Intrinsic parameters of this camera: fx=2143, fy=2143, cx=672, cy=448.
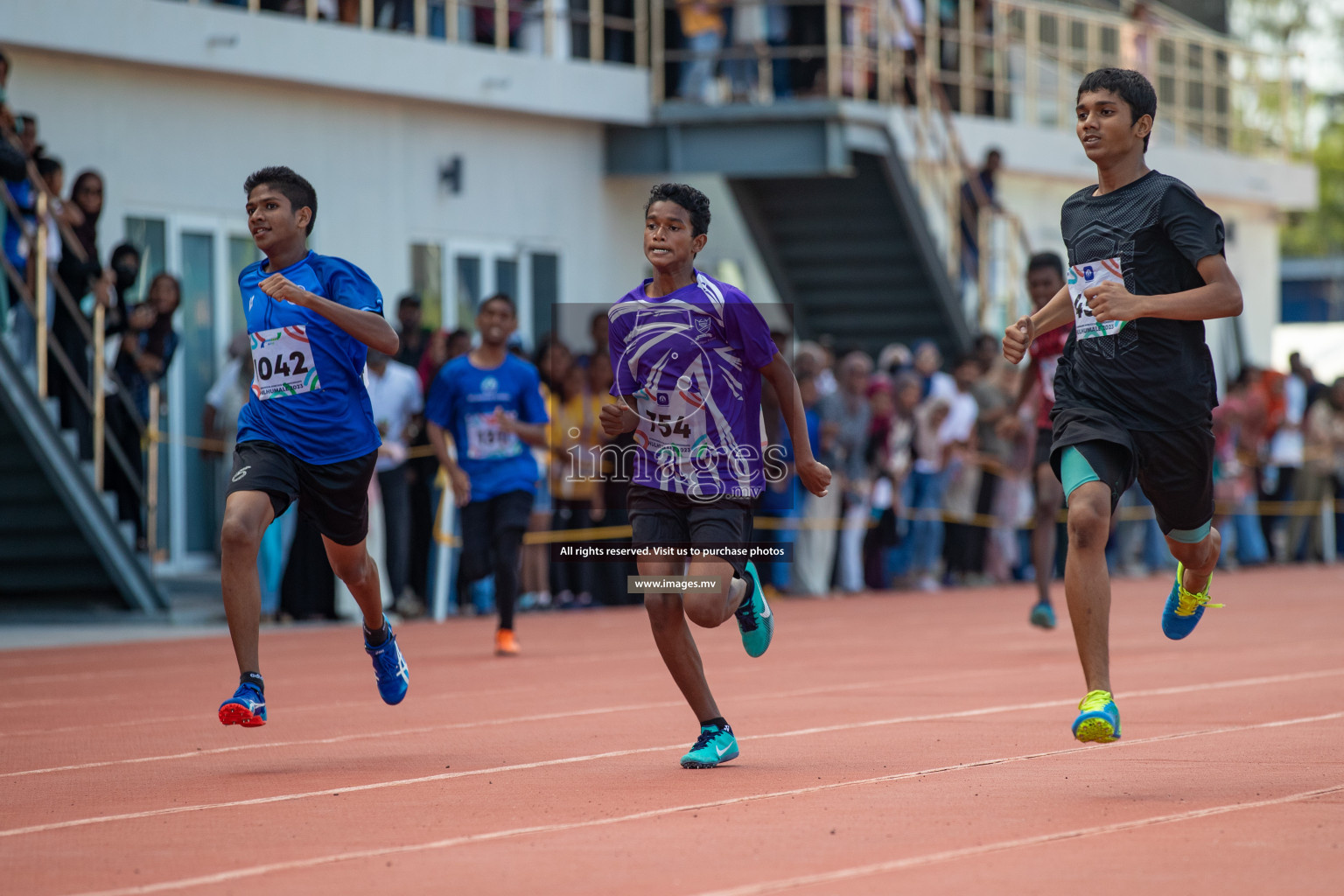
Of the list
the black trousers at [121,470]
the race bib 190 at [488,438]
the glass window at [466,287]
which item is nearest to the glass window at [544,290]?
the glass window at [466,287]

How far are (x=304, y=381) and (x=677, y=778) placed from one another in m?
2.30

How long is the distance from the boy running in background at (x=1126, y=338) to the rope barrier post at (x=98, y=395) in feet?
31.5

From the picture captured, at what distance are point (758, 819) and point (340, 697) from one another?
5.02 m

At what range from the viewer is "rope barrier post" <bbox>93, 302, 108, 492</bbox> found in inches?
613

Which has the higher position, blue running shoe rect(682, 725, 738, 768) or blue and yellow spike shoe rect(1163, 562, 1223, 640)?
blue and yellow spike shoe rect(1163, 562, 1223, 640)

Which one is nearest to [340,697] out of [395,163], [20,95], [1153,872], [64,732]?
[64,732]

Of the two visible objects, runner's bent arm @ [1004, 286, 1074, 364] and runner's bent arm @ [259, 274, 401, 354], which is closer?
runner's bent arm @ [1004, 286, 1074, 364]

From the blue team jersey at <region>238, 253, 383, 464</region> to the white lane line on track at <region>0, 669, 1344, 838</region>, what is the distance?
1.54m

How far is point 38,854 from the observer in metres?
6.05

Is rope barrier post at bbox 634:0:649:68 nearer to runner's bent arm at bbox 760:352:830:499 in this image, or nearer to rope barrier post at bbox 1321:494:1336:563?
rope barrier post at bbox 1321:494:1336:563

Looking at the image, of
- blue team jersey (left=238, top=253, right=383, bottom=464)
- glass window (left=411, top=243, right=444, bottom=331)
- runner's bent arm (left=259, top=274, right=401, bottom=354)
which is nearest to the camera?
runner's bent arm (left=259, top=274, right=401, bottom=354)

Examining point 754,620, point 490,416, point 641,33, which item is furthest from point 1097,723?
point 641,33

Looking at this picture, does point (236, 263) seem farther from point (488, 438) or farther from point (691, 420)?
point (691, 420)

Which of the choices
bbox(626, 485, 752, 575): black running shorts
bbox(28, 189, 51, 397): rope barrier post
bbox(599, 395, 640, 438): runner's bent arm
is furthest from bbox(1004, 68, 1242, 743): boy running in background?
bbox(28, 189, 51, 397): rope barrier post
